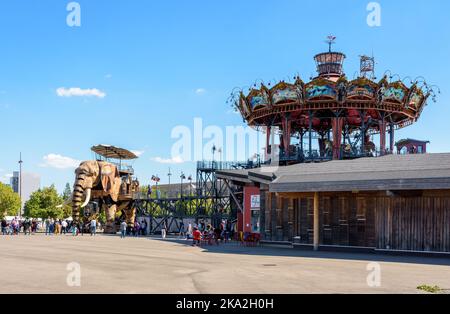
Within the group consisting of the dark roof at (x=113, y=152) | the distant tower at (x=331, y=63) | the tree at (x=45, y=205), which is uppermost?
the distant tower at (x=331, y=63)

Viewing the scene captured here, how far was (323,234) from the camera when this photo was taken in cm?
2783

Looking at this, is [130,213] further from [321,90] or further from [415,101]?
[415,101]

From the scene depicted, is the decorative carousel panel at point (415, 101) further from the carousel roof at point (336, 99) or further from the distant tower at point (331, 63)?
the distant tower at point (331, 63)

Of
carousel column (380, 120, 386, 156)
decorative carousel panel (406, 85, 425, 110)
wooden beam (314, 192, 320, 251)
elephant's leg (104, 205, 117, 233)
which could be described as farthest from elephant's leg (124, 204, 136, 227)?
wooden beam (314, 192, 320, 251)

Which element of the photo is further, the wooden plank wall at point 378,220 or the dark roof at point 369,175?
the wooden plank wall at point 378,220

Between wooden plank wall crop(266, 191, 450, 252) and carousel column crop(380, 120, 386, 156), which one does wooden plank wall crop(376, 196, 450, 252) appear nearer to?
wooden plank wall crop(266, 191, 450, 252)

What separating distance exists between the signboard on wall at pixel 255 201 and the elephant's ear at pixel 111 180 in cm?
1877

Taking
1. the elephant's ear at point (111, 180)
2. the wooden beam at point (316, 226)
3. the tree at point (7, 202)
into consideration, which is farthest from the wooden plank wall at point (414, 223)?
the tree at point (7, 202)

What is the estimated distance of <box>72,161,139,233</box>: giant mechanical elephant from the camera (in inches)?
1822

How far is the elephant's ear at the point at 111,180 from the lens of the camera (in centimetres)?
4909

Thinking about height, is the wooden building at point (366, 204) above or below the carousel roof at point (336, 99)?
below

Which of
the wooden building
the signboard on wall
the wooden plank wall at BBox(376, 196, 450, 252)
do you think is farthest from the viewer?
the signboard on wall
